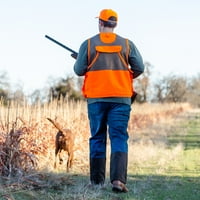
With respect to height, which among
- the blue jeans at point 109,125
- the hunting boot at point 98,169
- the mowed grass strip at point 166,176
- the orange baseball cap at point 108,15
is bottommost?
the mowed grass strip at point 166,176

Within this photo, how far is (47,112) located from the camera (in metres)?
14.9

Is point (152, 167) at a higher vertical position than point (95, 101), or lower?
lower

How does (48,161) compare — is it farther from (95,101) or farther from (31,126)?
(95,101)

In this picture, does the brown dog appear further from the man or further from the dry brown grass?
the man

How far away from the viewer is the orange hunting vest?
6762 mm

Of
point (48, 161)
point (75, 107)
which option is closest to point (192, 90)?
point (75, 107)

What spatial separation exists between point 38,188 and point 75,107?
1218cm

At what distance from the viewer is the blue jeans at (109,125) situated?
6.82 meters

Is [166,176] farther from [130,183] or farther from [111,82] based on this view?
[111,82]

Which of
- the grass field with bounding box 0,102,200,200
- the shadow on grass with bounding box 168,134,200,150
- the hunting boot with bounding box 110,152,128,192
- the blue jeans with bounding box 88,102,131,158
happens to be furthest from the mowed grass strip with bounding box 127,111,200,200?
the shadow on grass with bounding box 168,134,200,150

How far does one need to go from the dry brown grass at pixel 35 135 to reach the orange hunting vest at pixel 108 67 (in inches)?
75.2

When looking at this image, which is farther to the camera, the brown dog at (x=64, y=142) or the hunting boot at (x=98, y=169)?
the brown dog at (x=64, y=142)

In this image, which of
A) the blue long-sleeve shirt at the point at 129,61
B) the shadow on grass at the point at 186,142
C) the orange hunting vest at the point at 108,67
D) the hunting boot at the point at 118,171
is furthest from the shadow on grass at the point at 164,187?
the shadow on grass at the point at 186,142

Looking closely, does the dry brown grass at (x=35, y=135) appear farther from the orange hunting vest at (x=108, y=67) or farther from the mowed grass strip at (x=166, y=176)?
the orange hunting vest at (x=108, y=67)
